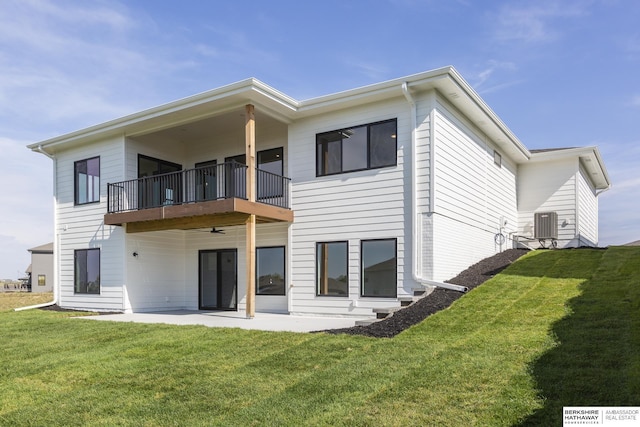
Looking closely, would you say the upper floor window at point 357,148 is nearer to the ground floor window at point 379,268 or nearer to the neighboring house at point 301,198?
the neighboring house at point 301,198

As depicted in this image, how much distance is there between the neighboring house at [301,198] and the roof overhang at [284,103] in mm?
43

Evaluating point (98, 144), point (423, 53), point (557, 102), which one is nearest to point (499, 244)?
point (557, 102)

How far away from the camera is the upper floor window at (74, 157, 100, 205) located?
14.1 meters

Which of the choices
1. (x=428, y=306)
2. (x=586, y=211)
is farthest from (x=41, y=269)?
(x=586, y=211)

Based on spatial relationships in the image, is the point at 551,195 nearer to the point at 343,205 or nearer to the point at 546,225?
the point at 546,225

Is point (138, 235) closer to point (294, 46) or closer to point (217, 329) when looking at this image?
point (217, 329)

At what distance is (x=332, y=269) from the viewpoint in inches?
425

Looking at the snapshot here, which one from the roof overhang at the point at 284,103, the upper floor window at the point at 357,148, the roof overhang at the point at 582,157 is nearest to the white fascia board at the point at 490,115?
the roof overhang at the point at 284,103

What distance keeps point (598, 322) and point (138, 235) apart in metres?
11.5

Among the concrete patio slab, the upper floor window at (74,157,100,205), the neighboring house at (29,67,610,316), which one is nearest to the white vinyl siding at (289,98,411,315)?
the neighboring house at (29,67,610,316)

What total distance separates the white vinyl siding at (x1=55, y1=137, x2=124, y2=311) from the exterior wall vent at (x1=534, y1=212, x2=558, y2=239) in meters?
13.1

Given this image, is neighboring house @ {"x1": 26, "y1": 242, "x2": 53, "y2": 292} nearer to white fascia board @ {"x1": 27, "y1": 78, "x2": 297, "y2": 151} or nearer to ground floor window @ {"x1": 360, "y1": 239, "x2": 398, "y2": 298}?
white fascia board @ {"x1": 27, "y1": 78, "x2": 297, "y2": 151}

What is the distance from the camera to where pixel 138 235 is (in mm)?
13117

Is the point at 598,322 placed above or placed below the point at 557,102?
below
